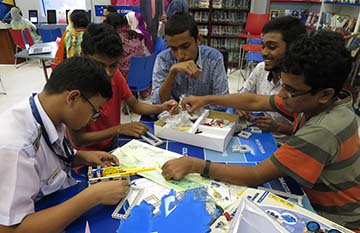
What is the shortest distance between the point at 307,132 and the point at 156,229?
582 millimetres

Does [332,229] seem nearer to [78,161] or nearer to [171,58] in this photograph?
[78,161]

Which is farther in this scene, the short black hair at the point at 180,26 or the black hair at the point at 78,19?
the black hair at the point at 78,19

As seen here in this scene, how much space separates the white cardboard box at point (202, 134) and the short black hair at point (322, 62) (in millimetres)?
417

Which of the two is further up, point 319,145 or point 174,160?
point 319,145

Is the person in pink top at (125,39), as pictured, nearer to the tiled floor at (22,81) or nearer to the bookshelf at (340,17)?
the tiled floor at (22,81)

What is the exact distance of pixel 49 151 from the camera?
899mm

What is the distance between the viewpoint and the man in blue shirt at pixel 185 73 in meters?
1.60

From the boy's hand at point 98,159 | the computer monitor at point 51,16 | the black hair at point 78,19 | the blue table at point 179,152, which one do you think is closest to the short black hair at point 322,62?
the blue table at point 179,152

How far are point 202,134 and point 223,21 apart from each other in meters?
4.80

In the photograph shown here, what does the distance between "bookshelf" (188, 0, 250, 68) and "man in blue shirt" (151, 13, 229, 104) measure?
3.60 metres

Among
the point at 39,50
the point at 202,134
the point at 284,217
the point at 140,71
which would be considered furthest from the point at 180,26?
the point at 39,50

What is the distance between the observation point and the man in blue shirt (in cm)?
160

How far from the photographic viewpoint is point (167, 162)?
3.25ft

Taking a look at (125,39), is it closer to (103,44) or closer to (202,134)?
(103,44)
